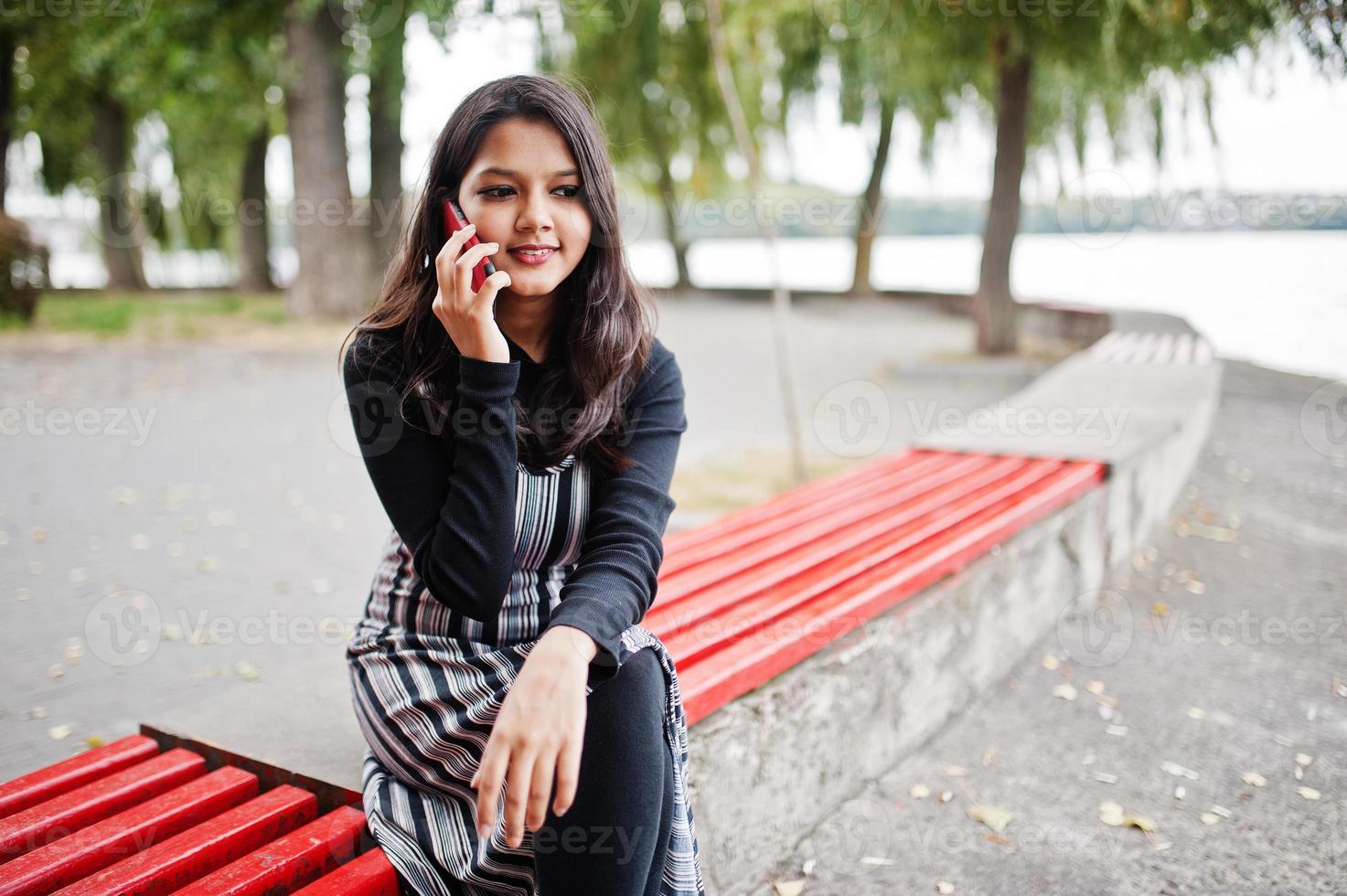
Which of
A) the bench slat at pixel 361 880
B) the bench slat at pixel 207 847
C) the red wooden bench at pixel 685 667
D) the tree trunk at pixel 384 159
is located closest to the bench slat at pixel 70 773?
the red wooden bench at pixel 685 667

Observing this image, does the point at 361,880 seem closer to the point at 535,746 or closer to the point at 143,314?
the point at 535,746

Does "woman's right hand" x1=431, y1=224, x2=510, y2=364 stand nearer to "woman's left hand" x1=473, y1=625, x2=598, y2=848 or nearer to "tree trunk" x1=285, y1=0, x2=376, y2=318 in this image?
"woman's left hand" x1=473, y1=625, x2=598, y2=848

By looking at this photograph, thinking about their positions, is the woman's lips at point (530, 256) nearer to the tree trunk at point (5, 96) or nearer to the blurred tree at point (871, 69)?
the blurred tree at point (871, 69)

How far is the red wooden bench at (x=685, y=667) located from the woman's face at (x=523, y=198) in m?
0.95

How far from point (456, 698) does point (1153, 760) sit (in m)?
2.30

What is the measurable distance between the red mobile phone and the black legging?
0.70 metres

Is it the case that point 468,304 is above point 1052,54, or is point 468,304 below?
below

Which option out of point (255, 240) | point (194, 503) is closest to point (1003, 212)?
point (194, 503)

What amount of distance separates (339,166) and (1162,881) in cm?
1266

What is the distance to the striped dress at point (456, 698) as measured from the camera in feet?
5.74

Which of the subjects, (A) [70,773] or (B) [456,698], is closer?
(B) [456,698]

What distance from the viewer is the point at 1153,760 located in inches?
123

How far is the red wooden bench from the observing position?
1724 millimetres

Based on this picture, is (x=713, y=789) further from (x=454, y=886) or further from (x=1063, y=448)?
(x=1063, y=448)
